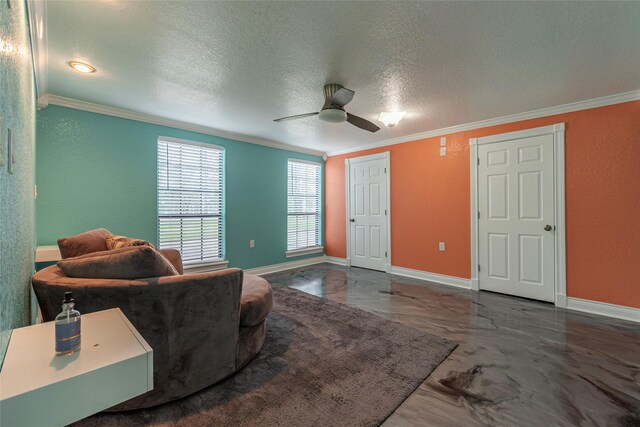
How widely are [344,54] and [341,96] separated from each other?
38cm

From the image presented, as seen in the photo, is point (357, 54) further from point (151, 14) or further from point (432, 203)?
point (432, 203)

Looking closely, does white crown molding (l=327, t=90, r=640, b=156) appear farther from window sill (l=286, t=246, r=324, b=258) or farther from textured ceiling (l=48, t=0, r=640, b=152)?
window sill (l=286, t=246, r=324, b=258)

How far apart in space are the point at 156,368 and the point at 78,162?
2.74 m

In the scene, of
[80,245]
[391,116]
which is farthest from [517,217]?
[80,245]

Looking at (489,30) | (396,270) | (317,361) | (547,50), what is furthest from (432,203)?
(317,361)

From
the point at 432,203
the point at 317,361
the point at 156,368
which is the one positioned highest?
the point at 432,203

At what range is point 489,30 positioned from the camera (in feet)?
6.13

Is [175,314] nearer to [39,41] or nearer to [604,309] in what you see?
[39,41]

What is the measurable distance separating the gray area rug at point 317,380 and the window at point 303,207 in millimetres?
2709

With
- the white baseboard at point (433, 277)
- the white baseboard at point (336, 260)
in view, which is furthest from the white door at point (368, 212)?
the white baseboard at point (433, 277)

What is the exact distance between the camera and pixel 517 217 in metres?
3.58

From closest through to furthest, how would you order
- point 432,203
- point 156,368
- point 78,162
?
point 156,368, point 78,162, point 432,203

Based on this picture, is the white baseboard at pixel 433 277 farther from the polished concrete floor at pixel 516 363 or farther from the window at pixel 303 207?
the window at pixel 303 207

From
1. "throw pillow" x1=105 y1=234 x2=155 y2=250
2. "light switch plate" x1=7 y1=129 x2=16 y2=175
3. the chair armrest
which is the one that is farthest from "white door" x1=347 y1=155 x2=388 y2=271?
"light switch plate" x1=7 y1=129 x2=16 y2=175
